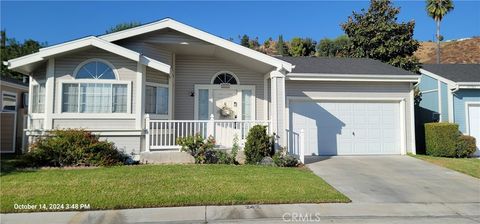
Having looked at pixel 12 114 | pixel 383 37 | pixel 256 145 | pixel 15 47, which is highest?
pixel 15 47

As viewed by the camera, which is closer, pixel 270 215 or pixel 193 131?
pixel 270 215

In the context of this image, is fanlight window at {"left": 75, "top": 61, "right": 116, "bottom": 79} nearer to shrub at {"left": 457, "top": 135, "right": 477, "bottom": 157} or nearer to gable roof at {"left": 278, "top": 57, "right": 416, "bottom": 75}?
gable roof at {"left": 278, "top": 57, "right": 416, "bottom": 75}

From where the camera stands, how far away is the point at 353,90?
13.2 m

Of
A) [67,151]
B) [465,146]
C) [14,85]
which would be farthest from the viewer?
[14,85]

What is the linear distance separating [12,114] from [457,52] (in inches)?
2192

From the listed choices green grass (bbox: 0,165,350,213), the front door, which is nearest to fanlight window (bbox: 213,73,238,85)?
the front door

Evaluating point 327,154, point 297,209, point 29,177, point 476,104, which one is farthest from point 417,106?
point 29,177

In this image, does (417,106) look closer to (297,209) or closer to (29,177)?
(297,209)

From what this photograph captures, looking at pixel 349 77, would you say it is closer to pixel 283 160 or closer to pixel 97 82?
pixel 283 160

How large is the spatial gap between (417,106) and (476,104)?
8.20 feet

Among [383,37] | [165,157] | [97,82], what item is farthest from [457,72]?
[97,82]

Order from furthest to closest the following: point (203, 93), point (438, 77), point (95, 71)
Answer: point (438, 77) → point (203, 93) → point (95, 71)

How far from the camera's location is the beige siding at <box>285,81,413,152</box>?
13.0 m

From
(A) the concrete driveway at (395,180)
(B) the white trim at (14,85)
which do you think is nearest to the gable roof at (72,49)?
(B) the white trim at (14,85)
